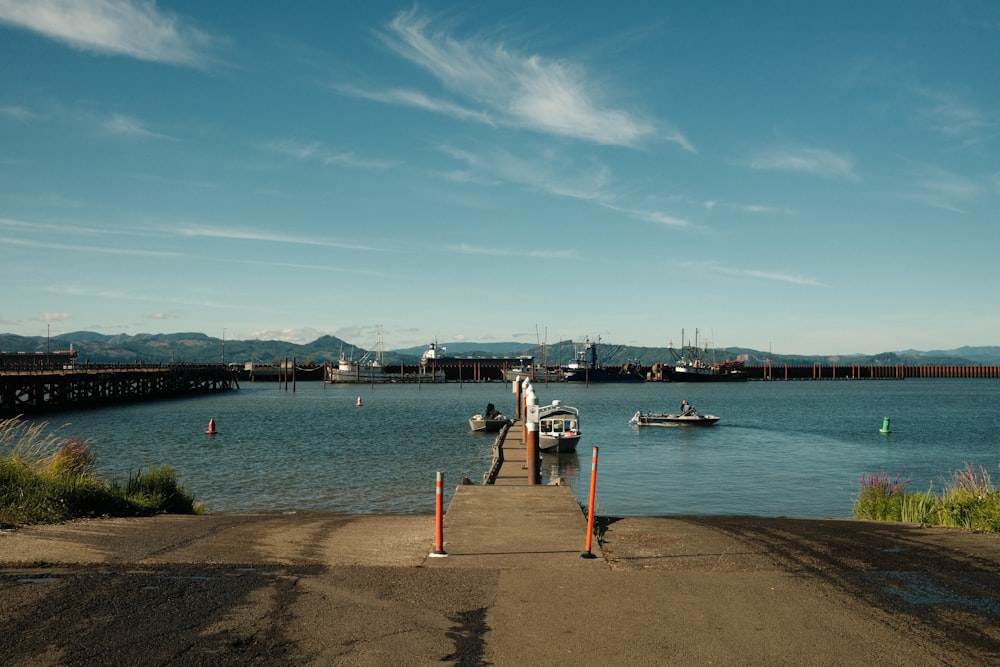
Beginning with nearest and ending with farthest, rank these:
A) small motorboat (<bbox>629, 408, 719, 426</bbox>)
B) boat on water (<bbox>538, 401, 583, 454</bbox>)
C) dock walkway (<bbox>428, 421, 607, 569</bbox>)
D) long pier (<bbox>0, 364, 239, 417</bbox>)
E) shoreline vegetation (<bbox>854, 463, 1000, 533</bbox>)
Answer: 1. dock walkway (<bbox>428, 421, 607, 569</bbox>)
2. shoreline vegetation (<bbox>854, 463, 1000, 533</bbox>)
3. boat on water (<bbox>538, 401, 583, 454</bbox>)
4. small motorboat (<bbox>629, 408, 719, 426</bbox>)
5. long pier (<bbox>0, 364, 239, 417</bbox>)

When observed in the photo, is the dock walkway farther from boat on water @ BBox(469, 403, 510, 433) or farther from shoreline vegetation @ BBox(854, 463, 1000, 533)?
boat on water @ BBox(469, 403, 510, 433)

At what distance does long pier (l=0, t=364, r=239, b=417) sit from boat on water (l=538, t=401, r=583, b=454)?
4478cm

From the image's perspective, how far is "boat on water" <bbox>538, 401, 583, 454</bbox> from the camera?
42031mm

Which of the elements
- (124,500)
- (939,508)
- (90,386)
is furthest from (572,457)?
(90,386)

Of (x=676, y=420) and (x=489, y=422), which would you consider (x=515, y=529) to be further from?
(x=676, y=420)

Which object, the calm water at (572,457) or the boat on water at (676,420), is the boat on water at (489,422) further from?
the boat on water at (676,420)

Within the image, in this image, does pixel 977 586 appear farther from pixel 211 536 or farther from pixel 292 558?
pixel 211 536

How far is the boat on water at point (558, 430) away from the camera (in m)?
42.0

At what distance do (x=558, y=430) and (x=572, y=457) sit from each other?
1982 mm

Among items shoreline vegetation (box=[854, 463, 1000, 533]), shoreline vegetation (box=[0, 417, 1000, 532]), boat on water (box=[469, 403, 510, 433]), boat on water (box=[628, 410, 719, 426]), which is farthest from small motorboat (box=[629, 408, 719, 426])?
shoreline vegetation (box=[0, 417, 1000, 532])

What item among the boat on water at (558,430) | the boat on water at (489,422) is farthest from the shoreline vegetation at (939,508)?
the boat on water at (489,422)

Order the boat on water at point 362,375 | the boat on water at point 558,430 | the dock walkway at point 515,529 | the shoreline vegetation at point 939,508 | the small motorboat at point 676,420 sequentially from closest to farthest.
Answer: the dock walkway at point 515,529 < the shoreline vegetation at point 939,508 < the boat on water at point 558,430 < the small motorboat at point 676,420 < the boat on water at point 362,375

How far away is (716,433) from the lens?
2259 inches

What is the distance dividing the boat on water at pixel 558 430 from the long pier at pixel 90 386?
147 feet
